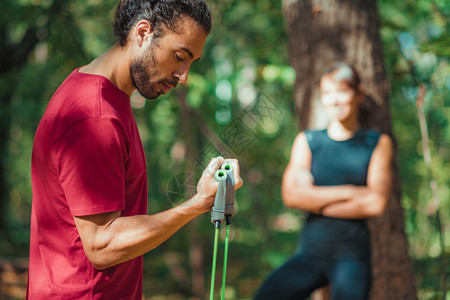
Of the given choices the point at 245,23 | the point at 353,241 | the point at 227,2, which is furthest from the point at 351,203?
the point at 245,23

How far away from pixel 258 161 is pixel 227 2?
3124mm

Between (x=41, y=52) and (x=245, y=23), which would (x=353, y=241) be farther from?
(x=41, y=52)

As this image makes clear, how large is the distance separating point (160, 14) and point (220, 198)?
23.4 inches

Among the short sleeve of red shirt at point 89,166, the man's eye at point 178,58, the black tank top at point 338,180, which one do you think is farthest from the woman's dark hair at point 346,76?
the short sleeve of red shirt at point 89,166

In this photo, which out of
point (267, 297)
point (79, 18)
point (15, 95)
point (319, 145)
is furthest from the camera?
point (15, 95)

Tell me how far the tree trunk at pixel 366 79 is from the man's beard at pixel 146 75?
225cm

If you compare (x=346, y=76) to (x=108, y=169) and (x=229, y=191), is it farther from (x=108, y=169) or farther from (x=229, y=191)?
(x=108, y=169)

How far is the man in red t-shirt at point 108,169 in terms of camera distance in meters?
1.27

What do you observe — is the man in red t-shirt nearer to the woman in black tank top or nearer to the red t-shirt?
the red t-shirt

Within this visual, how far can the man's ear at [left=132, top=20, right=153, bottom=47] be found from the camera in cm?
148

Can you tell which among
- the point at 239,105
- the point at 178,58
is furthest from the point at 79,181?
the point at 239,105

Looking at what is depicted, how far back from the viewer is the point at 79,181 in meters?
1.27

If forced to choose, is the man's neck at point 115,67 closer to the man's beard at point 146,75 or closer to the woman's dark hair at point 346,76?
the man's beard at point 146,75

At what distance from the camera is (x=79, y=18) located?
8016mm
